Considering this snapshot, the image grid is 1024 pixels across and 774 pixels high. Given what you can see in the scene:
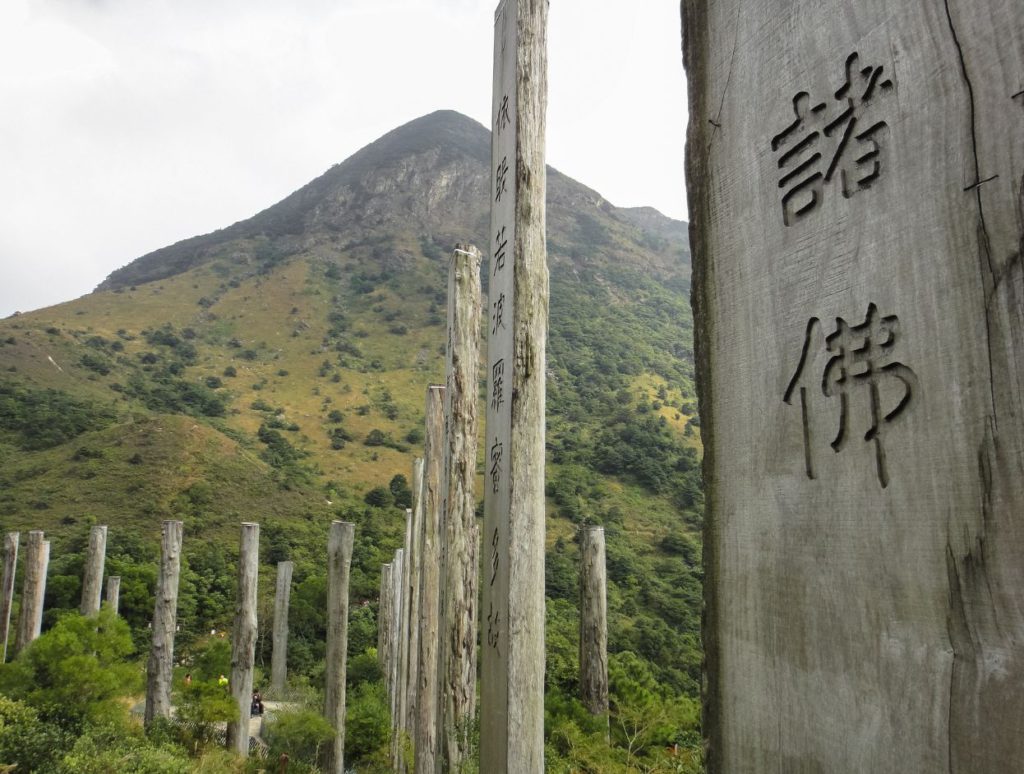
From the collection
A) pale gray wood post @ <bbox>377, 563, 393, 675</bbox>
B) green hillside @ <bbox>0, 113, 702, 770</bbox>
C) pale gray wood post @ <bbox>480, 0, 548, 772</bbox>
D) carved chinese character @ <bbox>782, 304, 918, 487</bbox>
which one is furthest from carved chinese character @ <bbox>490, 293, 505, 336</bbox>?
pale gray wood post @ <bbox>377, 563, 393, 675</bbox>

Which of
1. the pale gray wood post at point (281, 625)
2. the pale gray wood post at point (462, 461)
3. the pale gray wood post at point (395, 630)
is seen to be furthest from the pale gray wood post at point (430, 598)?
the pale gray wood post at point (281, 625)

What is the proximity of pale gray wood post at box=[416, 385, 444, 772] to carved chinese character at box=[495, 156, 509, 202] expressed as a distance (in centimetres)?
295

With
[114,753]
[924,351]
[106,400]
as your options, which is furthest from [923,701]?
[106,400]

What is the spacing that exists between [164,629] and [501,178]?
941 cm

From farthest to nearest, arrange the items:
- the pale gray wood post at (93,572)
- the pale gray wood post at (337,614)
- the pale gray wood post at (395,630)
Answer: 1. the pale gray wood post at (93,572)
2. the pale gray wood post at (395,630)
3. the pale gray wood post at (337,614)

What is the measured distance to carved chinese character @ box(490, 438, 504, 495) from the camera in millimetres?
2604

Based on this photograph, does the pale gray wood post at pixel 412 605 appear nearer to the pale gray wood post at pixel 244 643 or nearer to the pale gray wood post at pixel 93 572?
the pale gray wood post at pixel 244 643

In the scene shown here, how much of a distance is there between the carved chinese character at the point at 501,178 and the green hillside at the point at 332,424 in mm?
5606

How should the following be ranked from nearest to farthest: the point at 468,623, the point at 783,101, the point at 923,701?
the point at 923,701 → the point at 783,101 → the point at 468,623

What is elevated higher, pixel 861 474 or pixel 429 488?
pixel 429 488

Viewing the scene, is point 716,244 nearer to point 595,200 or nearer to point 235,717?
point 235,717

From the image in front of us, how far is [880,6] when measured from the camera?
0.98 m

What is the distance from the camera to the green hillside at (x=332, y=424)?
58.2 ft

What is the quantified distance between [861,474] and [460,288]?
3498mm
